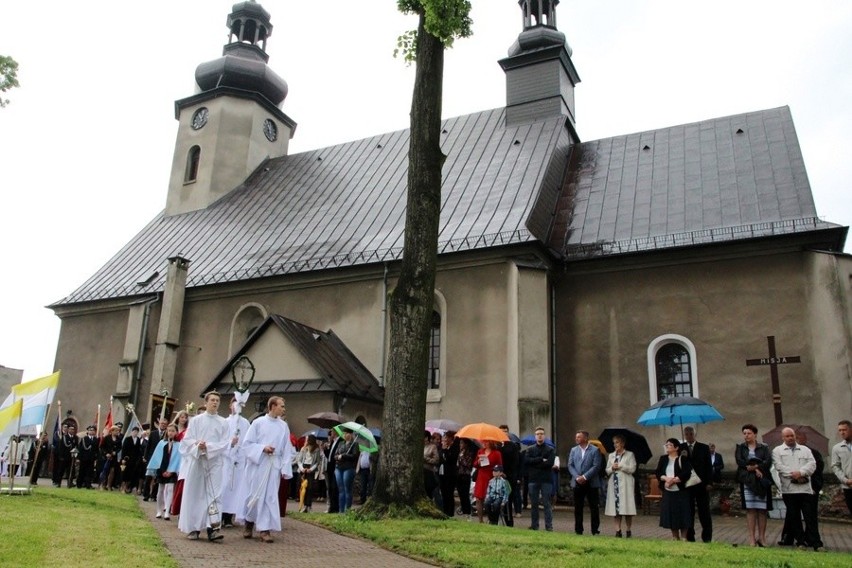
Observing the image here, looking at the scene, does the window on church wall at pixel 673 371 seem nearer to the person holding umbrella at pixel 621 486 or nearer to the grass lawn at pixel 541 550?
the person holding umbrella at pixel 621 486

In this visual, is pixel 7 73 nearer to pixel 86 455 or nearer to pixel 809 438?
pixel 86 455

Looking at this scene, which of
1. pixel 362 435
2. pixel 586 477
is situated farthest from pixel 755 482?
pixel 362 435

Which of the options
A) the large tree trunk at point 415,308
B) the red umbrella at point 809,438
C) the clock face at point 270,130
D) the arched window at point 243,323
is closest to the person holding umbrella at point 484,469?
the large tree trunk at point 415,308

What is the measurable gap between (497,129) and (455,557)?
20834 mm

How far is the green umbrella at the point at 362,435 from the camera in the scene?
12359mm

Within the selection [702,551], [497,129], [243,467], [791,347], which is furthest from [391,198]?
[702,551]

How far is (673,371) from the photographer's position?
18594mm

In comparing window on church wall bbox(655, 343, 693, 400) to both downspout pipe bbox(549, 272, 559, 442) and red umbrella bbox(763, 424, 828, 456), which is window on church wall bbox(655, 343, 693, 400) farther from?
red umbrella bbox(763, 424, 828, 456)

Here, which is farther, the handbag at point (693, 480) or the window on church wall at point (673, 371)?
the window on church wall at point (673, 371)

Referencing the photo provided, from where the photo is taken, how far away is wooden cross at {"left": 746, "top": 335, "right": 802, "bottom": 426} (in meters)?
15.6

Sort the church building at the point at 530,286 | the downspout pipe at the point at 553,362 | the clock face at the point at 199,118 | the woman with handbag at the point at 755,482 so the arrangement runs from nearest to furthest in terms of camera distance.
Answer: the woman with handbag at the point at 755,482 → the church building at the point at 530,286 → the downspout pipe at the point at 553,362 → the clock face at the point at 199,118

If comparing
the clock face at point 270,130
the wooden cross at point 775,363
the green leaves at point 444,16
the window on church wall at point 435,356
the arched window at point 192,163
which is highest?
the clock face at point 270,130

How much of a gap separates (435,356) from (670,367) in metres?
6.28

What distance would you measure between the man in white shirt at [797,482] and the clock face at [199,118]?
28374 mm
